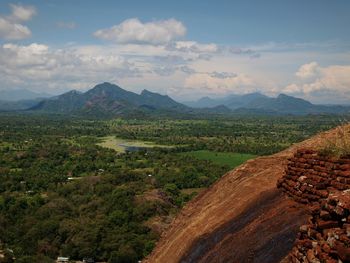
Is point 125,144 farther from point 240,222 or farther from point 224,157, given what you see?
point 240,222

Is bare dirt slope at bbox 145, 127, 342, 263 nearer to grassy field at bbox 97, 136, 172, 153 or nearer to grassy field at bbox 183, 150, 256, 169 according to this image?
grassy field at bbox 183, 150, 256, 169

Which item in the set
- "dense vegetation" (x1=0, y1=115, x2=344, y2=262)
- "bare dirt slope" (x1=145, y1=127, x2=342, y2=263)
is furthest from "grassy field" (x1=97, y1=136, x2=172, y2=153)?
"bare dirt slope" (x1=145, y1=127, x2=342, y2=263)

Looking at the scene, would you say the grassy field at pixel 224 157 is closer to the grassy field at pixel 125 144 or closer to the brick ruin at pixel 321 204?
the grassy field at pixel 125 144

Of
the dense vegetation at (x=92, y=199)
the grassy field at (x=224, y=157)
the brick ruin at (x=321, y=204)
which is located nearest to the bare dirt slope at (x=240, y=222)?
the brick ruin at (x=321, y=204)

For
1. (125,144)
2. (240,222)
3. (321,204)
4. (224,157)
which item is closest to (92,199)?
(224,157)

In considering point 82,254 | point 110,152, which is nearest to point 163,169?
point 110,152

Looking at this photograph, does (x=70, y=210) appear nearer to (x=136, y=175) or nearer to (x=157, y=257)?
(x=136, y=175)
